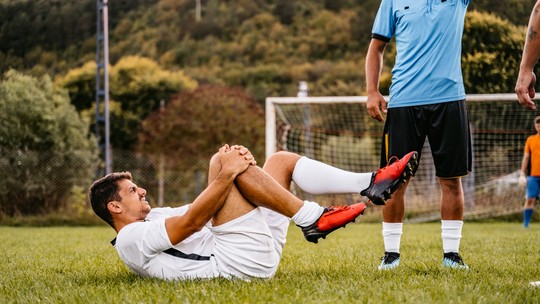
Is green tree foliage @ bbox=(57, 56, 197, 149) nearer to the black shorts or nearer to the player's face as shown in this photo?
A: the black shorts

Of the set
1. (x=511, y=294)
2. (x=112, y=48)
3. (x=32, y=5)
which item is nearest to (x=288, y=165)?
(x=511, y=294)

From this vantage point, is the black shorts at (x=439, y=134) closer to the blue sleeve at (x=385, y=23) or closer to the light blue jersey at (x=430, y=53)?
the light blue jersey at (x=430, y=53)

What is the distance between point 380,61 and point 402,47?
0.80 feet

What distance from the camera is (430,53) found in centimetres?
418

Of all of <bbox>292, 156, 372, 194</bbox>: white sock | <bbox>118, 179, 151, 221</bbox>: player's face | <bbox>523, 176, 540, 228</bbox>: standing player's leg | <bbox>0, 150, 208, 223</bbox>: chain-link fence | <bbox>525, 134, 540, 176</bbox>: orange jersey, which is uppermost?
<bbox>292, 156, 372, 194</bbox>: white sock

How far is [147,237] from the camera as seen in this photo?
3.26m

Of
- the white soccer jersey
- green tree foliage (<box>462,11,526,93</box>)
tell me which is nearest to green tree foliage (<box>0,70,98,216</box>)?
green tree foliage (<box>462,11,526,93</box>)

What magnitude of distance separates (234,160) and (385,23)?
1802 millimetres

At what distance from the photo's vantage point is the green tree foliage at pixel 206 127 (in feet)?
78.3

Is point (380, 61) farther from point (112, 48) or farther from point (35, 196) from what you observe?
point (112, 48)

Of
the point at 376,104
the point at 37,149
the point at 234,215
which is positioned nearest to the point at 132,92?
the point at 37,149

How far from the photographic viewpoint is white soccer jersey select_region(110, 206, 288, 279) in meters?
3.26

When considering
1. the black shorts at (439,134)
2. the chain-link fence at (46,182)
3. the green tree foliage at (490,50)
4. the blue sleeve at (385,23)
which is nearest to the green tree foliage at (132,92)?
the chain-link fence at (46,182)

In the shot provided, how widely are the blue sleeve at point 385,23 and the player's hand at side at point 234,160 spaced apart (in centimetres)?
168
